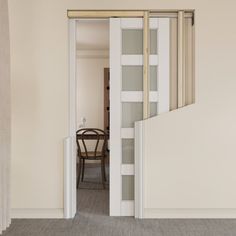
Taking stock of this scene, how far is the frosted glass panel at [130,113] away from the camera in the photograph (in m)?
3.94

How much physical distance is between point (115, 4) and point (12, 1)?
41.0 inches

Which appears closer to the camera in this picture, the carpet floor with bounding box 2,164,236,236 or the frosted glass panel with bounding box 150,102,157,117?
the carpet floor with bounding box 2,164,236,236

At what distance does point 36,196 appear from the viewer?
12.6 feet

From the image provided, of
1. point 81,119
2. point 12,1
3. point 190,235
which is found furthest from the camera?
point 81,119

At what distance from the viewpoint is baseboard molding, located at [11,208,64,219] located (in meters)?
3.84

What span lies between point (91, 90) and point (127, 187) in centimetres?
438

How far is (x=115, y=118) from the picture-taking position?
392cm

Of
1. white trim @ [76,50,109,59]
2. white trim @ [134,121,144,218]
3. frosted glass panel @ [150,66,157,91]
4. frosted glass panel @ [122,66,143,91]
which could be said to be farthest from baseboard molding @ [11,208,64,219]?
white trim @ [76,50,109,59]

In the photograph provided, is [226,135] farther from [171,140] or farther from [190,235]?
[190,235]

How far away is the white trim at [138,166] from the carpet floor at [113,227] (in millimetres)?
143

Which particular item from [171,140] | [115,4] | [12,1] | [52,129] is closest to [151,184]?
[171,140]

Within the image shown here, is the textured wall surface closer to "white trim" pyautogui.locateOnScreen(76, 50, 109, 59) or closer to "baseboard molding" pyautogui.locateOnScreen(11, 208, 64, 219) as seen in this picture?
"baseboard molding" pyautogui.locateOnScreen(11, 208, 64, 219)

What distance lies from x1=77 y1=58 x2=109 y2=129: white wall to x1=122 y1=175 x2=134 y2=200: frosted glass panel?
13.8 ft

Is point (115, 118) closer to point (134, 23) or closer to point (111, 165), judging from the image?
point (111, 165)
